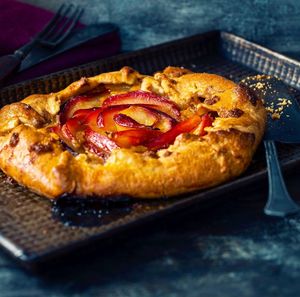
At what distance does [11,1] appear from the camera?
16.0 ft

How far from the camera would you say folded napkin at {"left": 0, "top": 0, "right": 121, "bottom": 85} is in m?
4.24

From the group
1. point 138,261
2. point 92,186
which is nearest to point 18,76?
point 92,186

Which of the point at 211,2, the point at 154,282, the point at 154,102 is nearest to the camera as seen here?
the point at 154,282

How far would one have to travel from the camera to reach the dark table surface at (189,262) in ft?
8.36

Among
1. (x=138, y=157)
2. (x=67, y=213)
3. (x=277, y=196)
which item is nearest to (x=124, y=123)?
(x=138, y=157)

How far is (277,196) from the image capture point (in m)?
2.84

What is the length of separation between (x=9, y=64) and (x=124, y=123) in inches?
41.4

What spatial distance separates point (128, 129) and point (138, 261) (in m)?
0.68

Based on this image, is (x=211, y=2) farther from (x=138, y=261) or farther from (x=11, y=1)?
(x=138, y=261)

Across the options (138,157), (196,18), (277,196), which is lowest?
(196,18)

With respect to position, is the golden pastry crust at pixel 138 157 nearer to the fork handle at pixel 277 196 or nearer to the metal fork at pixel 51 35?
the fork handle at pixel 277 196

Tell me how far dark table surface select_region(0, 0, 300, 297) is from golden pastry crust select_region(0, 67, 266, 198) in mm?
136

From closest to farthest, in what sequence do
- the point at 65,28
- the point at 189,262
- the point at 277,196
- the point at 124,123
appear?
the point at 189,262
the point at 277,196
the point at 124,123
the point at 65,28

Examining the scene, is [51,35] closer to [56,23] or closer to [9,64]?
[56,23]
